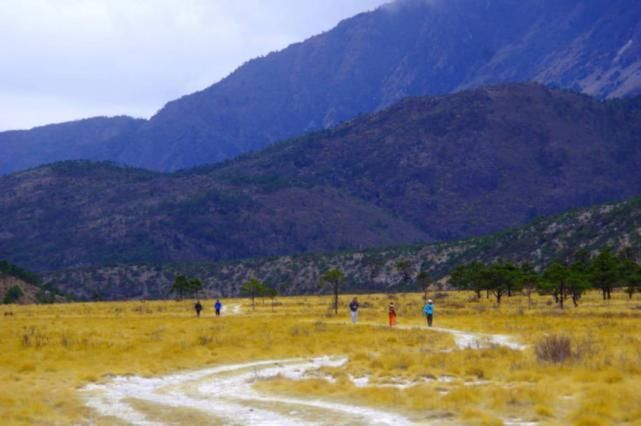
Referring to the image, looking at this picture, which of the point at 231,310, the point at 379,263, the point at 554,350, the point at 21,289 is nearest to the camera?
the point at 554,350

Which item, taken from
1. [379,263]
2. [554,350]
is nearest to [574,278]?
[554,350]

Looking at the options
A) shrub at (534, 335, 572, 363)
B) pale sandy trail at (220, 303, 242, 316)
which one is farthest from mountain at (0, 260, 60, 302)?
shrub at (534, 335, 572, 363)

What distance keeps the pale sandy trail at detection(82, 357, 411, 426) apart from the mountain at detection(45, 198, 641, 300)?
84.6 metres

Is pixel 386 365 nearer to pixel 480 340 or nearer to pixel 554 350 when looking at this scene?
pixel 554 350

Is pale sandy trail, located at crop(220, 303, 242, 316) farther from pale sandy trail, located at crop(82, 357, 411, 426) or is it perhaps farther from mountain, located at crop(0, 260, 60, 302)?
pale sandy trail, located at crop(82, 357, 411, 426)

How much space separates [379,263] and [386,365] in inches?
4422

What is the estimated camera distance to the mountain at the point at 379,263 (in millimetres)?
113000

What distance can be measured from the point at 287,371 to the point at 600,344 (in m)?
12.2

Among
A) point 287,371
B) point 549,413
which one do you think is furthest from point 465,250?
point 549,413

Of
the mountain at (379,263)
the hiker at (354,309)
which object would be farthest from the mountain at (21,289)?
the hiker at (354,309)

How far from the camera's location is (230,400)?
824 inches

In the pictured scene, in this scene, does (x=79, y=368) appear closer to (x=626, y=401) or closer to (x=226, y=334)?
(x=226, y=334)

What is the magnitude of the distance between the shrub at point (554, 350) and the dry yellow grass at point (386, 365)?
0.38 m

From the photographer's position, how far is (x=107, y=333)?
40.7 m
